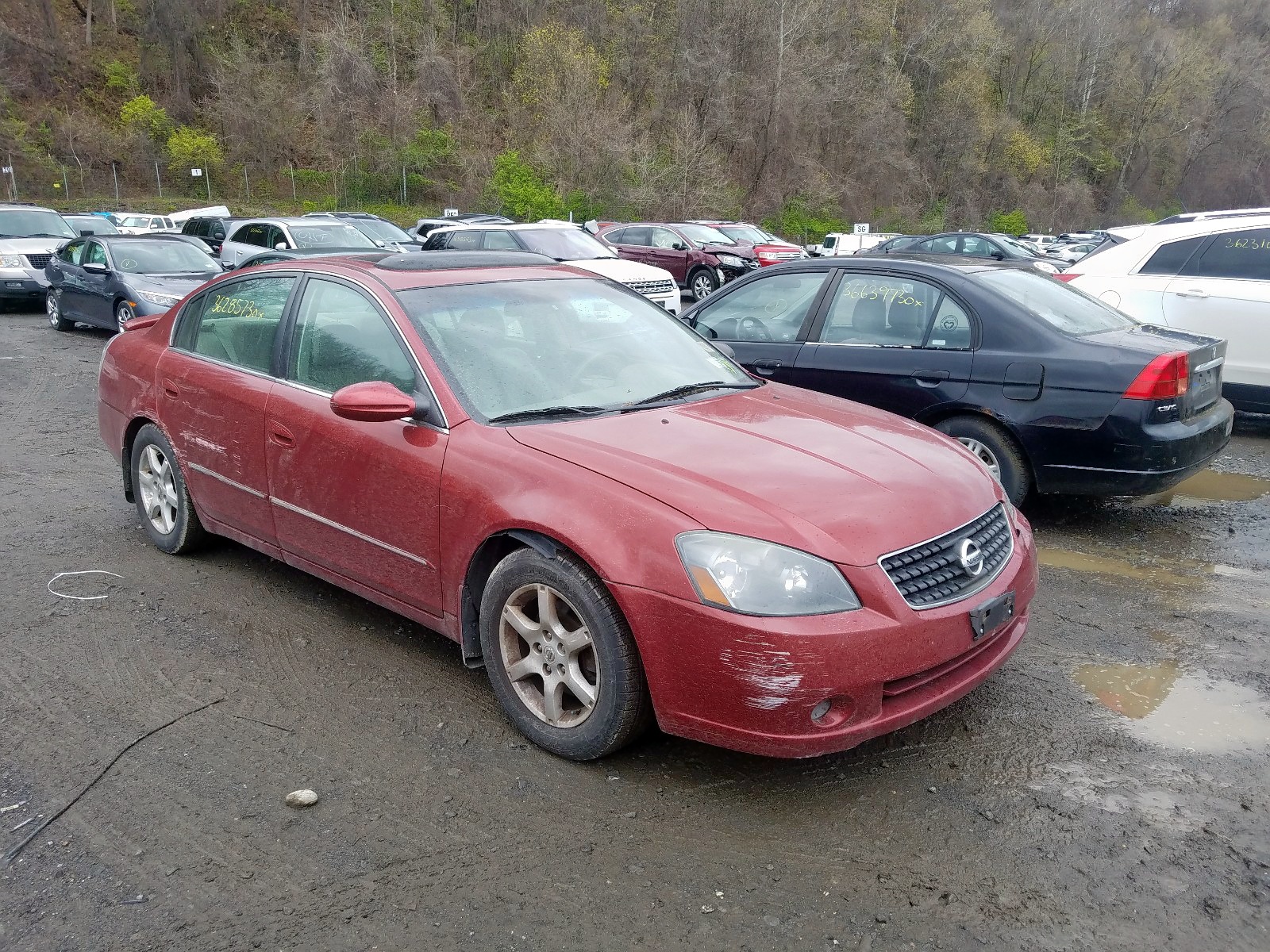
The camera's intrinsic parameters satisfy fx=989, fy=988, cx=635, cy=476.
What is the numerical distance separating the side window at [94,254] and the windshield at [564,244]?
5984 mm

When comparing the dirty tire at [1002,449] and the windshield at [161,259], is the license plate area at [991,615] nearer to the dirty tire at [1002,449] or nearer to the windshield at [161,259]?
the dirty tire at [1002,449]

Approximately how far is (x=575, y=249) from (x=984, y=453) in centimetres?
1089

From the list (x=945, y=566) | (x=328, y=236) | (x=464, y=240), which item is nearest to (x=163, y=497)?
(x=945, y=566)

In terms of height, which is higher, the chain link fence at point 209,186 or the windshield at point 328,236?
the windshield at point 328,236

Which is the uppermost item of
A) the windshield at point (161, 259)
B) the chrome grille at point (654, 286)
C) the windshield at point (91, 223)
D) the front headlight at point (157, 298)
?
the windshield at point (161, 259)

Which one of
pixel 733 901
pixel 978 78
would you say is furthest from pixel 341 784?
pixel 978 78

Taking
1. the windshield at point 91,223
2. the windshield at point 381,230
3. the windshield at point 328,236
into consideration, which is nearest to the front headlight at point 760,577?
the windshield at point 328,236

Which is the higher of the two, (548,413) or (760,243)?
(548,413)

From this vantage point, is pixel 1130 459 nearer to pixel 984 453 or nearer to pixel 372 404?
pixel 984 453

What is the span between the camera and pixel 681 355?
4539mm

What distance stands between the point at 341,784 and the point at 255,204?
4766 cm

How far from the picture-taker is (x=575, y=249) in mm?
15664

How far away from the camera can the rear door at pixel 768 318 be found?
6480 mm

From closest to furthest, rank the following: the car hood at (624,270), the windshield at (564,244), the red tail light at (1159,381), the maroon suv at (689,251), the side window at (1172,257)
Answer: the red tail light at (1159,381)
the side window at (1172,257)
the car hood at (624,270)
the windshield at (564,244)
the maroon suv at (689,251)
